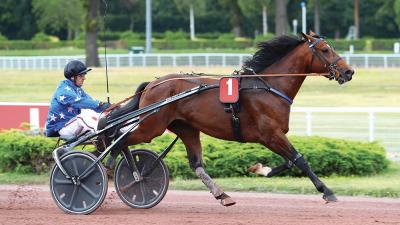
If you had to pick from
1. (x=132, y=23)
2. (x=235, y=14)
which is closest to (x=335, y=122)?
(x=235, y=14)

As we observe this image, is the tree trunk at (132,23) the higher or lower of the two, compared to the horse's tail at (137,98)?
higher

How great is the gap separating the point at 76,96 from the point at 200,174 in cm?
147

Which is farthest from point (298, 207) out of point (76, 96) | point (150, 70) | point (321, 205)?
point (150, 70)

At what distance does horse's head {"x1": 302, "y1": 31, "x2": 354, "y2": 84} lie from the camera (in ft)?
28.6

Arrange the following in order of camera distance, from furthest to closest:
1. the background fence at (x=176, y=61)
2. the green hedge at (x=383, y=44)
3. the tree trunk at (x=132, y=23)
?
the tree trunk at (x=132, y=23)
the green hedge at (x=383, y=44)
the background fence at (x=176, y=61)

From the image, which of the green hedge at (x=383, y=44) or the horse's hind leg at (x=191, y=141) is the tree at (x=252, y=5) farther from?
the horse's hind leg at (x=191, y=141)

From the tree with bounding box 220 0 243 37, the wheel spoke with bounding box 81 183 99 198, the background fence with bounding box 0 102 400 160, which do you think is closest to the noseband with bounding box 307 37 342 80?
the wheel spoke with bounding box 81 183 99 198

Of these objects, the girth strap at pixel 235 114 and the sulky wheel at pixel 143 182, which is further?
the sulky wheel at pixel 143 182

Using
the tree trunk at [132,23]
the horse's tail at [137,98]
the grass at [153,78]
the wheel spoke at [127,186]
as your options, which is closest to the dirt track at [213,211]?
the wheel spoke at [127,186]

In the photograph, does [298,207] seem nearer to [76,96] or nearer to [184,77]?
[184,77]

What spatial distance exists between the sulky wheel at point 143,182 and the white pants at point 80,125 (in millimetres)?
524

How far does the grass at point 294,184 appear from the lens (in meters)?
10.3

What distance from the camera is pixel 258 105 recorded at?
8.62 metres

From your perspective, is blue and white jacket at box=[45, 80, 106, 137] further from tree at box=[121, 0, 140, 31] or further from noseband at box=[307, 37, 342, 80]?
tree at box=[121, 0, 140, 31]
